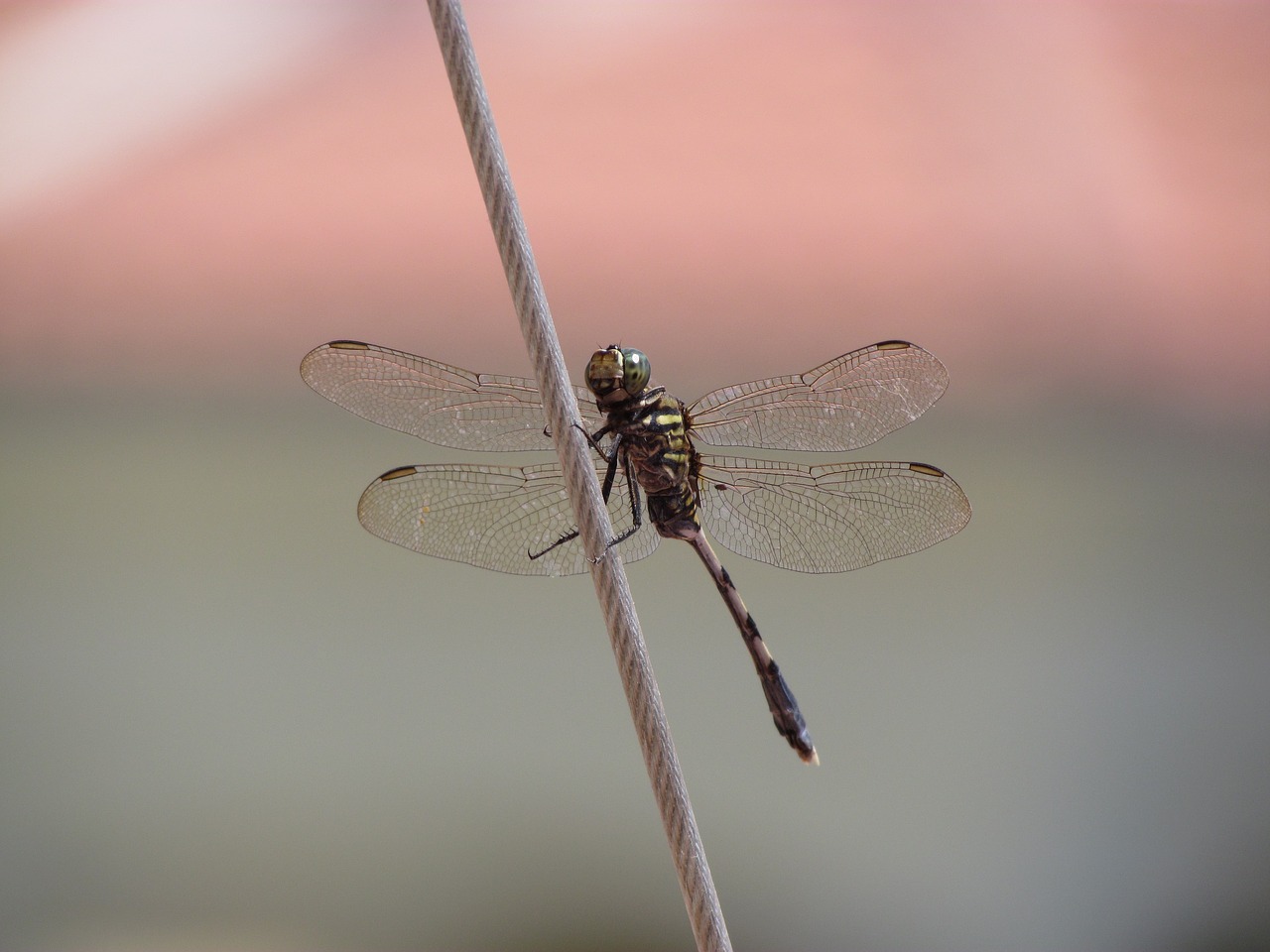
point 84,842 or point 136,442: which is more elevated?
point 136,442

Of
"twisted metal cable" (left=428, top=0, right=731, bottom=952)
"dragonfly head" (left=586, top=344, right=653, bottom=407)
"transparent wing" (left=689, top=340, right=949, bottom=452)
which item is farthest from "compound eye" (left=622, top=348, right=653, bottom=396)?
"twisted metal cable" (left=428, top=0, right=731, bottom=952)

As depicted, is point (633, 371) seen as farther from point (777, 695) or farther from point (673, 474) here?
point (777, 695)

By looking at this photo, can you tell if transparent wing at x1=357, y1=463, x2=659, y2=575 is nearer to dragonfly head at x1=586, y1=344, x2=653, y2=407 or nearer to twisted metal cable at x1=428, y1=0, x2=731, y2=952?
dragonfly head at x1=586, y1=344, x2=653, y2=407

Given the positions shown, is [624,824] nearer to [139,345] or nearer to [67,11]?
[139,345]

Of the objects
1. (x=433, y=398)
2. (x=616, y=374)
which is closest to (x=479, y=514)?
(x=433, y=398)

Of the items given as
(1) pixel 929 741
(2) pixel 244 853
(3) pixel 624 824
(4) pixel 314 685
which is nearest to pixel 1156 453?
(1) pixel 929 741

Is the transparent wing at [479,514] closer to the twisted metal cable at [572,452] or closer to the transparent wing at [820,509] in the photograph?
the transparent wing at [820,509]
